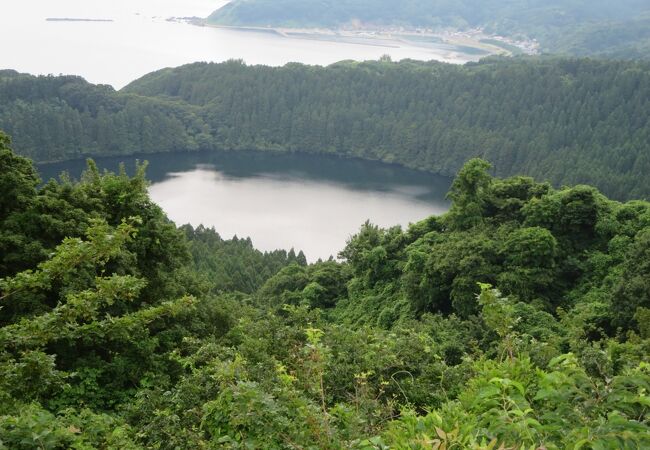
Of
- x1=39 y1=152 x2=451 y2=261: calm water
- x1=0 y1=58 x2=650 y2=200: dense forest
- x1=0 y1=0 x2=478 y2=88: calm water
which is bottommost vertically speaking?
x1=39 y1=152 x2=451 y2=261: calm water

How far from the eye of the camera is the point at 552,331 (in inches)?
686

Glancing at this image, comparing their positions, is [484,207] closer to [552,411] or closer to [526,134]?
[552,411]

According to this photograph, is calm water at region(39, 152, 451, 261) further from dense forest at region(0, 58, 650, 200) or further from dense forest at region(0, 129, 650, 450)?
dense forest at region(0, 129, 650, 450)

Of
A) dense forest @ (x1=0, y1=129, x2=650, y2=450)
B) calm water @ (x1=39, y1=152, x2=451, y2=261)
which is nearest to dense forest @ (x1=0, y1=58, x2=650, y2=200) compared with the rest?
calm water @ (x1=39, y1=152, x2=451, y2=261)

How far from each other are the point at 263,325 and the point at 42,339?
653cm

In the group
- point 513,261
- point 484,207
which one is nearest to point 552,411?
point 513,261

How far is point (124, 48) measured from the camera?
15462 cm

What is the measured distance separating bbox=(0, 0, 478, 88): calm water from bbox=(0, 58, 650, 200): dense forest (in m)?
17.7

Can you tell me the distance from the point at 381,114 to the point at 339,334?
103m

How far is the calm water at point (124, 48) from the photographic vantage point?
127 meters

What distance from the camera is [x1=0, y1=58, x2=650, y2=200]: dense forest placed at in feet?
276

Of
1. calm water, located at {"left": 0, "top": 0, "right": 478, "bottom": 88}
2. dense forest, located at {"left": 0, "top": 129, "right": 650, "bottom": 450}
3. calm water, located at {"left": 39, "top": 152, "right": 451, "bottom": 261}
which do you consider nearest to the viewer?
dense forest, located at {"left": 0, "top": 129, "right": 650, "bottom": 450}

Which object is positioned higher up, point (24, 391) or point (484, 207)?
point (24, 391)

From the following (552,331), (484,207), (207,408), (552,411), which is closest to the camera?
(552,411)
